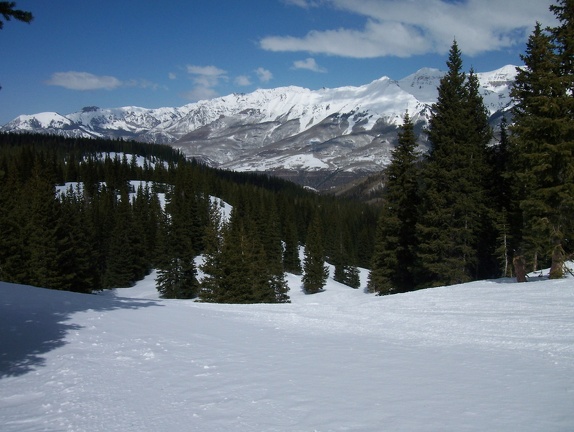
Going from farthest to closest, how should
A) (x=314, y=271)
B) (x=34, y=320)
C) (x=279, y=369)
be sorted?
(x=314, y=271)
(x=34, y=320)
(x=279, y=369)

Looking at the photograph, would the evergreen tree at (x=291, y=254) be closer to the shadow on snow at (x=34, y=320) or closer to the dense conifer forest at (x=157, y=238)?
the dense conifer forest at (x=157, y=238)

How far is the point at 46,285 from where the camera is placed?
3466 centimetres

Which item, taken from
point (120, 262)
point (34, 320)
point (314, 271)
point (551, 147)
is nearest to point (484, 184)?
point (551, 147)

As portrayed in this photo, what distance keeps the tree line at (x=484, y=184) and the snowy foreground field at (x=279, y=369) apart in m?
6.92

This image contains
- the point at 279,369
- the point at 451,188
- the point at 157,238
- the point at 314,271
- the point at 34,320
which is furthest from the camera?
the point at 157,238

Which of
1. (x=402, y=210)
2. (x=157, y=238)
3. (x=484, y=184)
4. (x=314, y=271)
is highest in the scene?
(x=484, y=184)

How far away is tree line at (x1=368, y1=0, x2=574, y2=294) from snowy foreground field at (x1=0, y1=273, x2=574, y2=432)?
22.7ft

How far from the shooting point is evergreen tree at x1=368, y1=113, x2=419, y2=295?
101 ft

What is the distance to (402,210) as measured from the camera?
3100cm

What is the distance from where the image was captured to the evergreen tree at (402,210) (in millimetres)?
30719

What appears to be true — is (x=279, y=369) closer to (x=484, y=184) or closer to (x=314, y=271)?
(x=484, y=184)

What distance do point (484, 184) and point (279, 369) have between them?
26.6 m

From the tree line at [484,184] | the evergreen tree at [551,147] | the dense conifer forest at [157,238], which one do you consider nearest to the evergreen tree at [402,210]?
the tree line at [484,184]

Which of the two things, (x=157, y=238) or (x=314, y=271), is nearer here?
(x=314, y=271)
